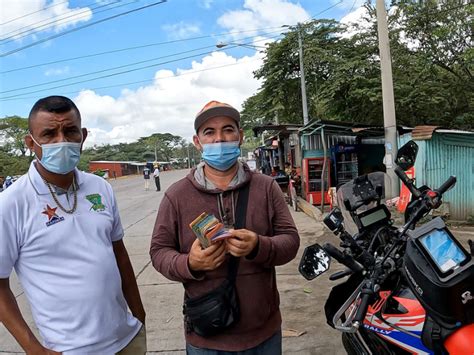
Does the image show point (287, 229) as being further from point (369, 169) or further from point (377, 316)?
point (369, 169)

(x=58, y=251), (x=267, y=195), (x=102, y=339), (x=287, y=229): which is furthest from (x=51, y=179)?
(x=287, y=229)

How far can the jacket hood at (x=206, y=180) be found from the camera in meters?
1.85

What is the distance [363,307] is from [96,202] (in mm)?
1286

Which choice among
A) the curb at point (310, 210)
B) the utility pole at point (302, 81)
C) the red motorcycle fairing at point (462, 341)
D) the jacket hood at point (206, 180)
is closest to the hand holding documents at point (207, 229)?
the jacket hood at point (206, 180)

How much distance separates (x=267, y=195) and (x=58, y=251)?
0.94 meters

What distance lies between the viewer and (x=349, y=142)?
12492 millimetres

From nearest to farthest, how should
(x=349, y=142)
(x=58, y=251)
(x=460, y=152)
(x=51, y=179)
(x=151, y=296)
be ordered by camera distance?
(x=58, y=251), (x=51, y=179), (x=151, y=296), (x=460, y=152), (x=349, y=142)

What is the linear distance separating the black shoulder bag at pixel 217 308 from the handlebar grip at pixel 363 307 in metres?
0.51

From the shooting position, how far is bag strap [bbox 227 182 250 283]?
1.79m

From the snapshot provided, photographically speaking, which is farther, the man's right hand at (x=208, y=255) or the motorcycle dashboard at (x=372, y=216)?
the motorcycle dashboard at (x=372, y=216)

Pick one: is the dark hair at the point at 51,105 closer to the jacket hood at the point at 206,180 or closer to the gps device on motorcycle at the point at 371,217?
the jacket hood at the point at 206,180

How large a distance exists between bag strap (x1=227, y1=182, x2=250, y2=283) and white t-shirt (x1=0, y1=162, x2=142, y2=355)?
1.81ft

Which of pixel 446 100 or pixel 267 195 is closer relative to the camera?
pixel 267 195

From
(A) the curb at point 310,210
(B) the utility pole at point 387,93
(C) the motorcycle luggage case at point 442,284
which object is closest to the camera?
(C) the motorcycle luggage case at point 442,284
